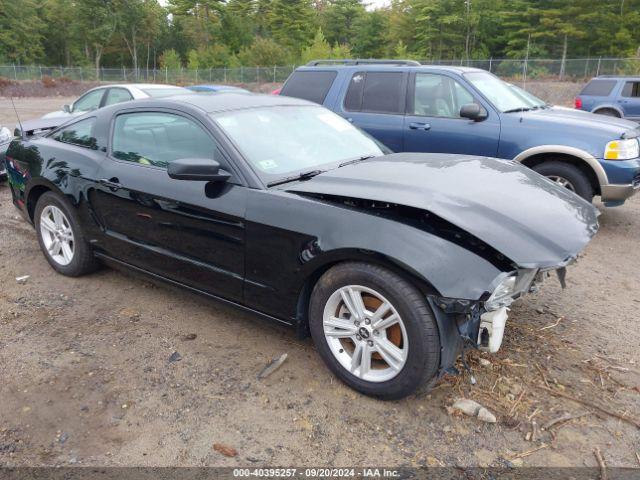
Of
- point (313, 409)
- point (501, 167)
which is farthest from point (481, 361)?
point (501, 167)

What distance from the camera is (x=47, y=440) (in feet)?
8.61

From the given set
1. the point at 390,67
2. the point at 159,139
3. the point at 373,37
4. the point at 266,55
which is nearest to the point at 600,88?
the point at 390,67

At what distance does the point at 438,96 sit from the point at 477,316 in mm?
4509

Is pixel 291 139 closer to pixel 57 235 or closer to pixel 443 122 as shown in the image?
pixel 57 235

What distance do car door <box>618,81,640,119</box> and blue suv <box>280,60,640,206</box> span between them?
27.8ft

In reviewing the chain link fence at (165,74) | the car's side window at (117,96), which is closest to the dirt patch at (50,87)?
the chain link fence at (165,74)

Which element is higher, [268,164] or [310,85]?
[310,85]

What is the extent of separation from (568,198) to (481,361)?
46.0 inches

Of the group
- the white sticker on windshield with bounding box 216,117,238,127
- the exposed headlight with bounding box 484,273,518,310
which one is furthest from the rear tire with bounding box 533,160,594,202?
the white sticker on windshield with bounding box 216,117,238,127

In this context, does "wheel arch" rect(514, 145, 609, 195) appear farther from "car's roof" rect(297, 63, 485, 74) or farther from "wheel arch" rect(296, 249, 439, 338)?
"wheel arch" rect(296, 249, 439, 338)

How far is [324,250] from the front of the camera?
2.84m

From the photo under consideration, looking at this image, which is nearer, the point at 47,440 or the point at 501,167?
the point at 47,440

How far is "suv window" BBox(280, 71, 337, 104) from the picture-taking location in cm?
730

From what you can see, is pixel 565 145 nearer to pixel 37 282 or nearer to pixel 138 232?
pixel 138 232
